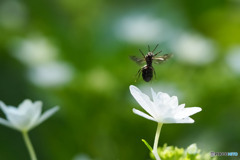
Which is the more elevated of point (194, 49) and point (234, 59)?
point (194, 49)

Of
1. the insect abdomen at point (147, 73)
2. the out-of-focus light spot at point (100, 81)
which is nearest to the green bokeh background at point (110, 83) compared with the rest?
the out-of-focus light spot at point (100, 81)

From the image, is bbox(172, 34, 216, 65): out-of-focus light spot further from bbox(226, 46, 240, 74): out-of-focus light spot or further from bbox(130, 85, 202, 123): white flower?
bbox(130, 85, 202, 123): white flower

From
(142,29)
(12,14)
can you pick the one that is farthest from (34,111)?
(12,14)

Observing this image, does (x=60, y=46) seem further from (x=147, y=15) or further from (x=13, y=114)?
(x=13, y=114)

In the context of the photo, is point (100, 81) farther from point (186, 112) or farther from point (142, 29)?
point (186, 112)

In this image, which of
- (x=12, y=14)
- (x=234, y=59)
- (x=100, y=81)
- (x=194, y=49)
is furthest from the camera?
(x=12, y=14)

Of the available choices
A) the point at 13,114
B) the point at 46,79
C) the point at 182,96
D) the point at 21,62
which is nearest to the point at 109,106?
the point at 182,96

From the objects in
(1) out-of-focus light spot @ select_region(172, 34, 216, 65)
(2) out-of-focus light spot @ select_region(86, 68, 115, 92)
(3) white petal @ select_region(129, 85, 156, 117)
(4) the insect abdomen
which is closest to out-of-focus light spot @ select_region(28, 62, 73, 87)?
(2) out-of-focus light spot @ select_region(86, 68, 115, 92)
